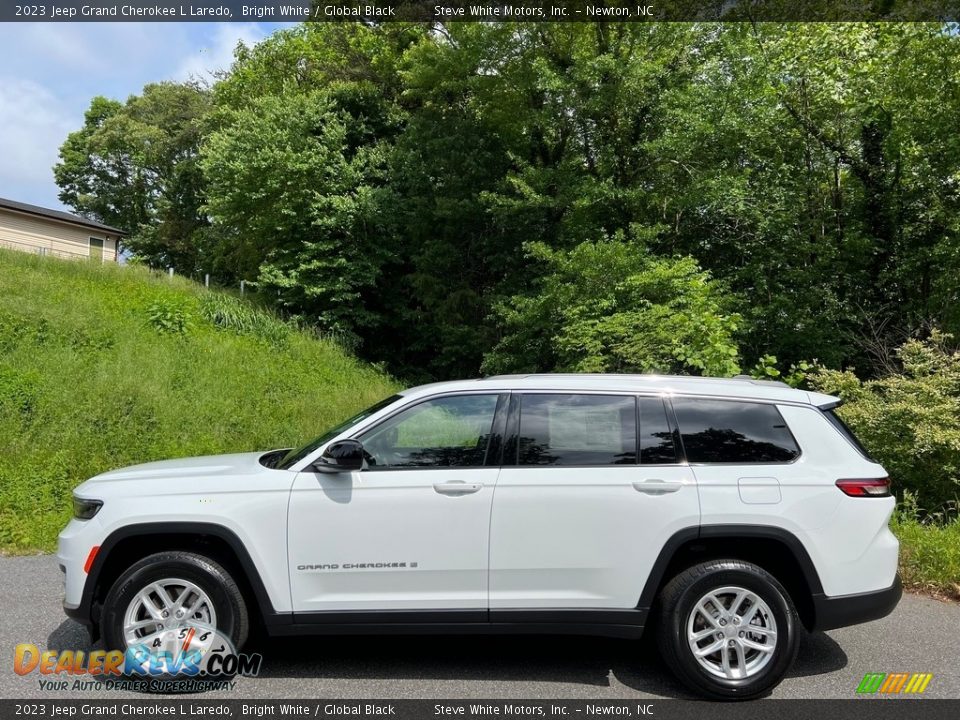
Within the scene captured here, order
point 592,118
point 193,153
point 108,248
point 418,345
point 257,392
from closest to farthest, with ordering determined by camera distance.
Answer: point 257,392 < point 592,118 < point 418,345 < point 108,248 < point 193,153

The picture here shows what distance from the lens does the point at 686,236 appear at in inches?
627

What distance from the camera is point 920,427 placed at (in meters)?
6.85

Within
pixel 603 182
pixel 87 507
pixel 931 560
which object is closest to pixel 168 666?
pixel 87 507

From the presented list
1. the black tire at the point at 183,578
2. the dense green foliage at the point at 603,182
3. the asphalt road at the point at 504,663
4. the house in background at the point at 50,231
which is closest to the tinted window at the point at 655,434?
the asphalt road at the point at 504,663

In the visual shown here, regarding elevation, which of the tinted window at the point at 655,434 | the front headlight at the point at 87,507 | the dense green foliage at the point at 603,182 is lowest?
the front headlight at the point at 87,507

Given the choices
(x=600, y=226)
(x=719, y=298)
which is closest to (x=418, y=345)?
(x=600, y=226)

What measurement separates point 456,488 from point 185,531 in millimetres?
1546

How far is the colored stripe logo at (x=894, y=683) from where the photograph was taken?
12.8 feet

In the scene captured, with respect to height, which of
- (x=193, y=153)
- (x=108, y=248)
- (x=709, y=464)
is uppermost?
(x=193, y=153)

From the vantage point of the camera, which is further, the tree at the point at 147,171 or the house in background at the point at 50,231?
the tree at the point at 147,171

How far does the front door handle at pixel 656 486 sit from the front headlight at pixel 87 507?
308 cm

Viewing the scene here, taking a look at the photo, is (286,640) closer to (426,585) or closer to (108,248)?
(426,585)

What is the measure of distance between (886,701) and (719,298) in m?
9.92

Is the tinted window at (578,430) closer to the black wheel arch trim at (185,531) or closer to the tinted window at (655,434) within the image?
the tinted window at (655,434)
